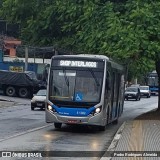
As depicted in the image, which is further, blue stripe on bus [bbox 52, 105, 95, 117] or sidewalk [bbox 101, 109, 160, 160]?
blue stripe on bus [bbox 52, 105, 95, 117]

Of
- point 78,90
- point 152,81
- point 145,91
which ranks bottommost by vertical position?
point 145,91

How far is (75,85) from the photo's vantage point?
18.8 metres

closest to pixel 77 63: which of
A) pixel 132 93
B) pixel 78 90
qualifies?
pixel 78 90

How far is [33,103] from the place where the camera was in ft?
111

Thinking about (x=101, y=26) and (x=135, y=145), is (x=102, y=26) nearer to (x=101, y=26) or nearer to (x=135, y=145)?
(x=101, y=26)

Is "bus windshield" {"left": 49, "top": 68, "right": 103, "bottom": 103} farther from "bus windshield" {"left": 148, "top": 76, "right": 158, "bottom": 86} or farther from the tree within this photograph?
"bus windshield" {"left": 148, "top": 76, "right": 158, "bottom": 86}

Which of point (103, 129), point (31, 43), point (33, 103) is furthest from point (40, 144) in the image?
point (33, 103)

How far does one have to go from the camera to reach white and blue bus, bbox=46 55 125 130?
Answer: 729 inches

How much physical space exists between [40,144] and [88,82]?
5026 millimetres

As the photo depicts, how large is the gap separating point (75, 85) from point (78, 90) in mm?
220

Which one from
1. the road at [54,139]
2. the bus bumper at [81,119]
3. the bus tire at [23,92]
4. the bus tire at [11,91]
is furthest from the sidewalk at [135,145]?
the bus tire at [11,91]

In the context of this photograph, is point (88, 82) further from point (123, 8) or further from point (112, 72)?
point (123, 8)

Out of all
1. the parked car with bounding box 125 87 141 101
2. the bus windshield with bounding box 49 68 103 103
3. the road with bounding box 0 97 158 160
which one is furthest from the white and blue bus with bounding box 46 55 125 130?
the parked car with bounding box 125 87 141 101

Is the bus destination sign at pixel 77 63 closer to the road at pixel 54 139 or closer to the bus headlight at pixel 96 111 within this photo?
the bus headlight at pixel 96 111
